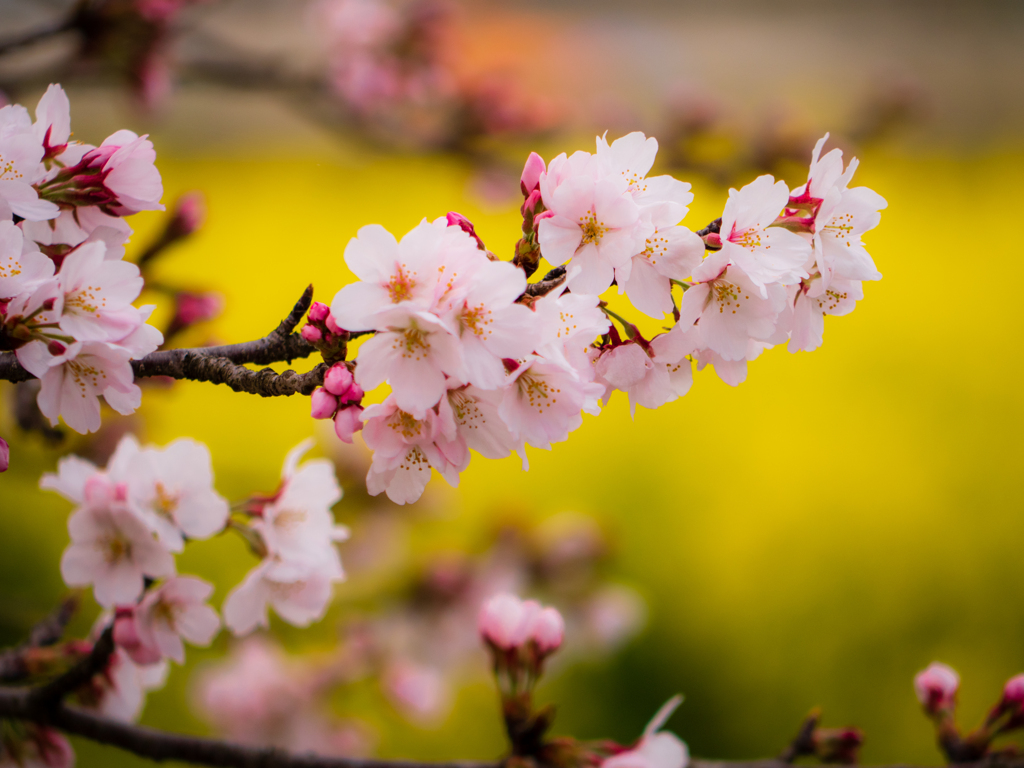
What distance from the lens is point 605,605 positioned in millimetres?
1454

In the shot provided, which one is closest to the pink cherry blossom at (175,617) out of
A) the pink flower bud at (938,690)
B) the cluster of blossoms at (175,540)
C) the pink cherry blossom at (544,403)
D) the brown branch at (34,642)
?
the cluster of blossoms at (175,540)

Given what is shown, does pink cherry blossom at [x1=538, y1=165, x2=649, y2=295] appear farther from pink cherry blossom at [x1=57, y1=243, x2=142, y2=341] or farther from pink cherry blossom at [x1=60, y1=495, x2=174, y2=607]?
pink cherry blossom at [x1=60, y1=495, x2=174, y2=607]

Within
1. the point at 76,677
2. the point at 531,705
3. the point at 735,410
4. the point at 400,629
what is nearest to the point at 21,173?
the point at 76,677

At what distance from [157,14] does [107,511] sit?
2.64ft

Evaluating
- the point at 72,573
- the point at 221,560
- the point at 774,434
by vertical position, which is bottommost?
the point at 221,560

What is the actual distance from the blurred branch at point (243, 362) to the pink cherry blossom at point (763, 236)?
22 centimetres

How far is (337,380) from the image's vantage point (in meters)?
0.36

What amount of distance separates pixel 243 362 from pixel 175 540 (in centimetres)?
18

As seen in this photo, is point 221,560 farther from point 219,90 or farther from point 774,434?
point 774,434

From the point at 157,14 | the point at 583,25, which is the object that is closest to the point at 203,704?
the point at 157,14

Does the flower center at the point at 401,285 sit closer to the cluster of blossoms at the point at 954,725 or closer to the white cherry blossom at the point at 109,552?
the white cherry blossom at the point at 109,552

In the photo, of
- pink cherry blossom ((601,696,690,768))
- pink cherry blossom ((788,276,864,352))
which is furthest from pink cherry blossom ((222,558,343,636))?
pink cherry blossom ((788,276,864,352))

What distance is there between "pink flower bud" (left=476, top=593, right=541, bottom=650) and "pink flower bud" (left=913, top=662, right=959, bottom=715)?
37cm

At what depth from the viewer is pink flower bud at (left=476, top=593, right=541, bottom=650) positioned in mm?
626
